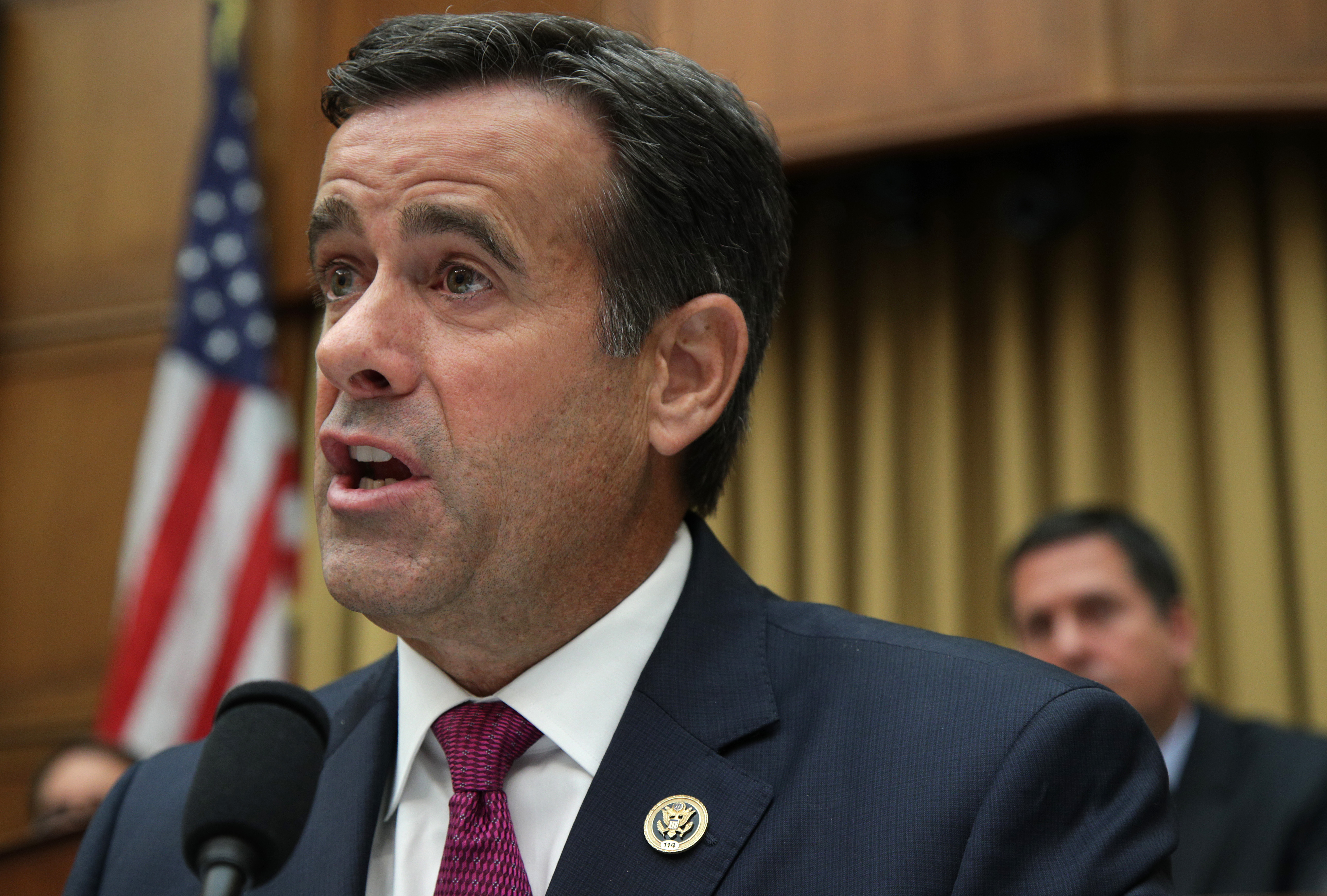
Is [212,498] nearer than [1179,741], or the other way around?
[1179,741]

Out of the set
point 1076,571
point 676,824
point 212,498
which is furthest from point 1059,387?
point 676,824

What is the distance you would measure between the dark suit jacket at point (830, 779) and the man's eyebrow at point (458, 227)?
1.47 ft

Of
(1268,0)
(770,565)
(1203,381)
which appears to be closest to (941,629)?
(770,565)

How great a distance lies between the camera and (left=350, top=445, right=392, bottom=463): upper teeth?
157cm

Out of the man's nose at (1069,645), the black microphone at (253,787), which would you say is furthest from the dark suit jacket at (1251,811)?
the black microphone at (253,787)

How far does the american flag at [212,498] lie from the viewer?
441cm

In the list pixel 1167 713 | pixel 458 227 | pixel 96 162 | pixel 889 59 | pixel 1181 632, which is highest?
pixel 458 227

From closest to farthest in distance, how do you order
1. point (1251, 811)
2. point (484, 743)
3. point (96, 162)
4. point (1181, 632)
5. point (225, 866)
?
point (225, 866), point (484, 743), point (1251, 811), point (1181, 632), point (96, 162)

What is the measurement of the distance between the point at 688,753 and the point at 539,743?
173mm

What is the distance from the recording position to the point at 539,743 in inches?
62.2

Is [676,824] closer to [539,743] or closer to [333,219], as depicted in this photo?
[539,743]

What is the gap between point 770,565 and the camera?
4.97m

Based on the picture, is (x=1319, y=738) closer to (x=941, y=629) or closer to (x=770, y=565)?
(x=941, y=629)

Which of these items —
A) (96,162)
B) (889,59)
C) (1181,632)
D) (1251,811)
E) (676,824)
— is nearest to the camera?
(676,824)
